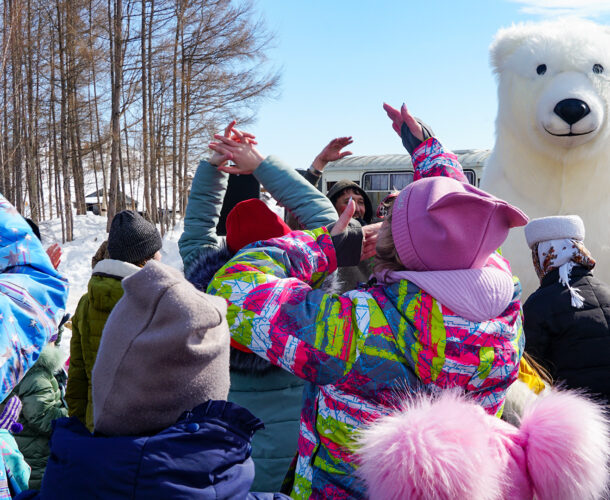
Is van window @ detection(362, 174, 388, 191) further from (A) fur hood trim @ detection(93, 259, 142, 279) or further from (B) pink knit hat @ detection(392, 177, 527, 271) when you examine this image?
(B) pink knit hat @ detection(392, 177, 527, 271)

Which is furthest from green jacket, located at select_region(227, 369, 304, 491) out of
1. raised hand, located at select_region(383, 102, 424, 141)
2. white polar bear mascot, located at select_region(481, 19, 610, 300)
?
white polar bear mascot, located at select_region(481, 19, 610, 300)

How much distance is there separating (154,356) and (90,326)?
64.8 inches

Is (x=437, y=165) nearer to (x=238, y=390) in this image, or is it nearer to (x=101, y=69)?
(x=238, y=390)

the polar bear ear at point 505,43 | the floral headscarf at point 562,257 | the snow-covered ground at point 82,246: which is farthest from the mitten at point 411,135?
the snow-covered ground at point 82,246

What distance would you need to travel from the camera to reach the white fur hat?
A: 8.22ft

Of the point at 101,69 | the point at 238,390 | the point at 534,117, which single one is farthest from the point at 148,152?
the point at 238,390

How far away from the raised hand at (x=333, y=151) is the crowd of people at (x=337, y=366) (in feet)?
3.09

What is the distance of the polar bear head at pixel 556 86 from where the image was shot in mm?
3629

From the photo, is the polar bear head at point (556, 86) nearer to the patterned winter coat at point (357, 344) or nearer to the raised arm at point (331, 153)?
the raised arm at point (331, 153)

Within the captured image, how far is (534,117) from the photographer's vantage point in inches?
152

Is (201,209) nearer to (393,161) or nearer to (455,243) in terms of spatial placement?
(455,243)

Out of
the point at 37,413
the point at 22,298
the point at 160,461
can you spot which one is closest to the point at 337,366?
the point at 160,461

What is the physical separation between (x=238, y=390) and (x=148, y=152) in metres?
17.8

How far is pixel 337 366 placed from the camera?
47.6 inches
